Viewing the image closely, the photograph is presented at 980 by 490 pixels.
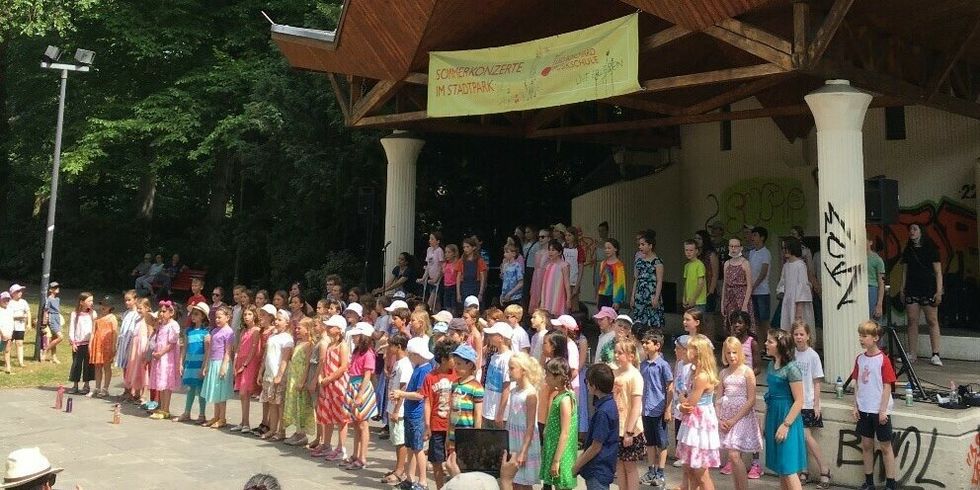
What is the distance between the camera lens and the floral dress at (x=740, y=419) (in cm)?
719

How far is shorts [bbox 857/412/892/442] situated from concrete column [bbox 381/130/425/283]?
412 inches

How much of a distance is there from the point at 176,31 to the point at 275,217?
6.59 m

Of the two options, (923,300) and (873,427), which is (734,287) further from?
(873,427)

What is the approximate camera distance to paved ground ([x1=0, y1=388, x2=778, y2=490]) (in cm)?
860

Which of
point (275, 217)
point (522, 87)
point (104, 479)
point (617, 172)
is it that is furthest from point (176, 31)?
point (104, 479)

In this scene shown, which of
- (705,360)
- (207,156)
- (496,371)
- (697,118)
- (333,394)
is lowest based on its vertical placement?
(333,394)

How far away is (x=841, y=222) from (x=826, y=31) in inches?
93.7

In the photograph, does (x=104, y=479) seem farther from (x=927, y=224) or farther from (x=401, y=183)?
(x=927, y=224)

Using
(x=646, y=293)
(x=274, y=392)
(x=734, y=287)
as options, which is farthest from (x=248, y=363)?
(x=734, y=287)

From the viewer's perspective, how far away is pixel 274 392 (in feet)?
34.9

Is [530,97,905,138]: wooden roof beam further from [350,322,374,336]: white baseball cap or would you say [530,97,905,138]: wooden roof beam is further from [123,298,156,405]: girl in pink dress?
[123,298,156,405]: girl in pink dress

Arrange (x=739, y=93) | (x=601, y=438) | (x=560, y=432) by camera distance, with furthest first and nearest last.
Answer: (x=739, y=93) → (x=560, y=432) → (x=601, y=438)

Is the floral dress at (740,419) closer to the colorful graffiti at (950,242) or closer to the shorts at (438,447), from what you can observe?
the shorts at (438,447)

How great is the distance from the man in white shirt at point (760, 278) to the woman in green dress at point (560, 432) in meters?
6.59
